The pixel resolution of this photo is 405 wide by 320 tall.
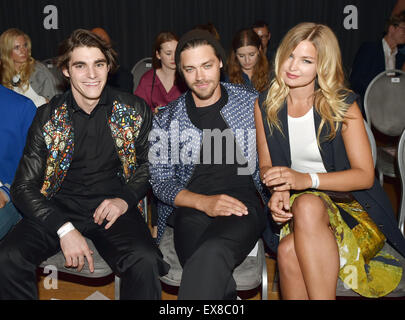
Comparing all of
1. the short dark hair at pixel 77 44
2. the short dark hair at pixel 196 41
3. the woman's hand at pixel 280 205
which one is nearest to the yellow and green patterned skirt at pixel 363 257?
the woman's hand at pixel 280 205

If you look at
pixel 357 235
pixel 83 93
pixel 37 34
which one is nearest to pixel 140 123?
pixel 83 93

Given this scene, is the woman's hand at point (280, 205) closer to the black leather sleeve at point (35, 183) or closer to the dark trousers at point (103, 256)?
the dark trousers at point (103, 256)

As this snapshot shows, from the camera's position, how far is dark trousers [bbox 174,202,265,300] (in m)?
1.62

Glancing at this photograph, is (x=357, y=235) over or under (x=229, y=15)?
under

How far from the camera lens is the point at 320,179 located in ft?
6.14

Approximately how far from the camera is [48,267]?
191cm

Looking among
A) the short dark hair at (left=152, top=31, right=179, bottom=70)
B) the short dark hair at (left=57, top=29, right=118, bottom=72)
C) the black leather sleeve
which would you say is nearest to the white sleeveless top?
the short dark hair at (left=57, top=29, right=118, bottom=72)

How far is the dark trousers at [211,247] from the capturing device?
1.62 m

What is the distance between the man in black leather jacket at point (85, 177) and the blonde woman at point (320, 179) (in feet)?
1.94

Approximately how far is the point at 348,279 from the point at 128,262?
91 cm

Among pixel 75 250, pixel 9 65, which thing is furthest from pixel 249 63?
pixel 75 250

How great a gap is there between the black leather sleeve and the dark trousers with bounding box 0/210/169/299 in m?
0.07
